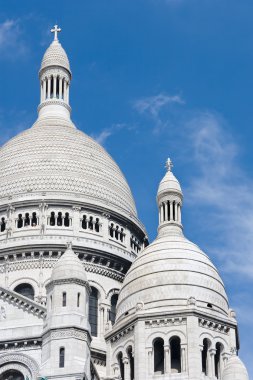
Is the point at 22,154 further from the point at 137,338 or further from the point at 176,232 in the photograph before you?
the point at 137,338

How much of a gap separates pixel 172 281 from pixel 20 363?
11.3m

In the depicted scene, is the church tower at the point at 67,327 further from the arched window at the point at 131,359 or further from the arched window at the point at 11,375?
the arched window at the point at 131,359

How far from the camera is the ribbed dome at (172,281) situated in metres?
57.1

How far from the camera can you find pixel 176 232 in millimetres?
63844

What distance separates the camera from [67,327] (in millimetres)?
48156

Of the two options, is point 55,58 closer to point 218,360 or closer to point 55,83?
point 55,83

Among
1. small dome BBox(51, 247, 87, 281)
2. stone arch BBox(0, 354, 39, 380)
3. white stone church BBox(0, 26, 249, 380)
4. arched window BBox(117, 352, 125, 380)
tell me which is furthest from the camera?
arched window BBox(117, 352, 125, 380)

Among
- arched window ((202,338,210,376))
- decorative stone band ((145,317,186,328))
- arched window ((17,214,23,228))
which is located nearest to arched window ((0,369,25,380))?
decorative stone band ((145,317,186,328))

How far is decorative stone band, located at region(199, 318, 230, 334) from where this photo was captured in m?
55.7

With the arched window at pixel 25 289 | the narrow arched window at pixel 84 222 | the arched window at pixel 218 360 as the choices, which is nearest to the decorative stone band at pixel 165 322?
the arched window at pixel 218 360

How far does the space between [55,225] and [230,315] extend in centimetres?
1397

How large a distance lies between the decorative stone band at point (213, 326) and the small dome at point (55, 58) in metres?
29.7

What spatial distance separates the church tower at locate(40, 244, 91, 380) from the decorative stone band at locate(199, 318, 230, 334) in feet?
23.6

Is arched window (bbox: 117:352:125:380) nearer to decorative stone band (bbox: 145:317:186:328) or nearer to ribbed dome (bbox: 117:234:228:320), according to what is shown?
decorative stone band (bbox: 145:317:186:328)
